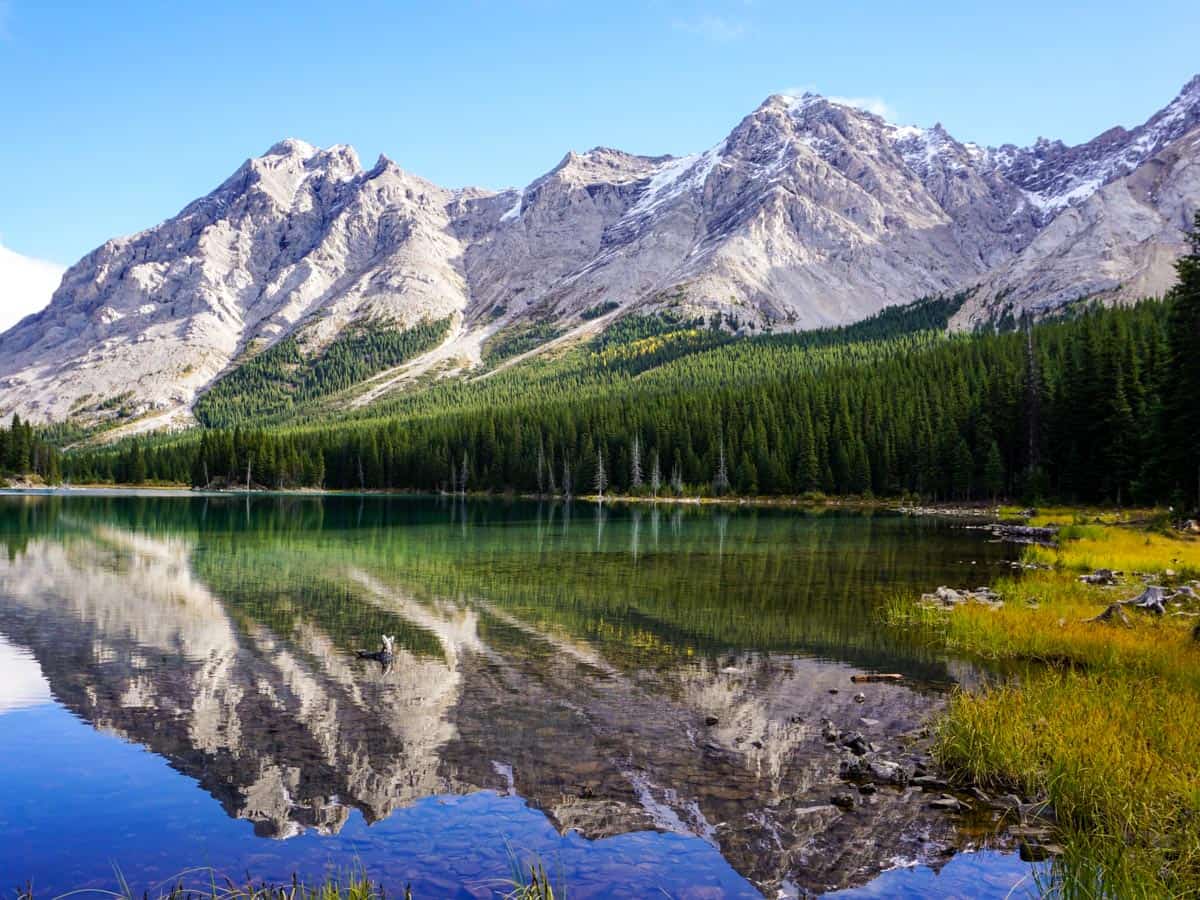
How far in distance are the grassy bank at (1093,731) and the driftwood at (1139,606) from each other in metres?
0.34

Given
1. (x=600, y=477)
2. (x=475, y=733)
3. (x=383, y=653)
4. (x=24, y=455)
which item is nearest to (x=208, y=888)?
(x=475, y=733)

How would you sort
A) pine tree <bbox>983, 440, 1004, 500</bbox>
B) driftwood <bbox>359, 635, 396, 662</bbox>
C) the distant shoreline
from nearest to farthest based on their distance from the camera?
driftwood <bbox>359, 635, 396, 662</bbox> → pine tree <bbox>983, 440, 1004, 500</bbox> → the distant shoreline

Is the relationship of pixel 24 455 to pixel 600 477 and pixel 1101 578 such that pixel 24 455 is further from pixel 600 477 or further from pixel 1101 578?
pixel 1101 578

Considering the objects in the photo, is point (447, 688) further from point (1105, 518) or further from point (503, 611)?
point (1105, 518)

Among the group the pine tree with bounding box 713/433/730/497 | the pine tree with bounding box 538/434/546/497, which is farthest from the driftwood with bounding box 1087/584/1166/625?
the pine tree with bounding box 538/434/546/497

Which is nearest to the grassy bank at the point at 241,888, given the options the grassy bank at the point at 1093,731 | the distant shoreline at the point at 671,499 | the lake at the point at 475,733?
the lake at the point at 475,733

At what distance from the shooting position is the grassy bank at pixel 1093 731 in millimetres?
9625

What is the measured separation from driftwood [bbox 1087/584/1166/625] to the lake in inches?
252

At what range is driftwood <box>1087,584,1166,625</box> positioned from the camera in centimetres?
2496

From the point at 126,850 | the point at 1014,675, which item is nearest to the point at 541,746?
the point at 126,850

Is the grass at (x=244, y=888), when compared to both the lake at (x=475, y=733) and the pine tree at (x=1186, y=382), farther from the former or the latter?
the pine tree at (x=1186, y=382)

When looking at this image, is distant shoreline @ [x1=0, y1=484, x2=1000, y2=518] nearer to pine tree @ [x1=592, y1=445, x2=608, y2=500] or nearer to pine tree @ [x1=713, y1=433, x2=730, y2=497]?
pine tree @ [x1=592, y1=445, x2=608, y2=500]

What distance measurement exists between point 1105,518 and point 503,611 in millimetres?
53327

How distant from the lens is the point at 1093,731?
13.5 m
